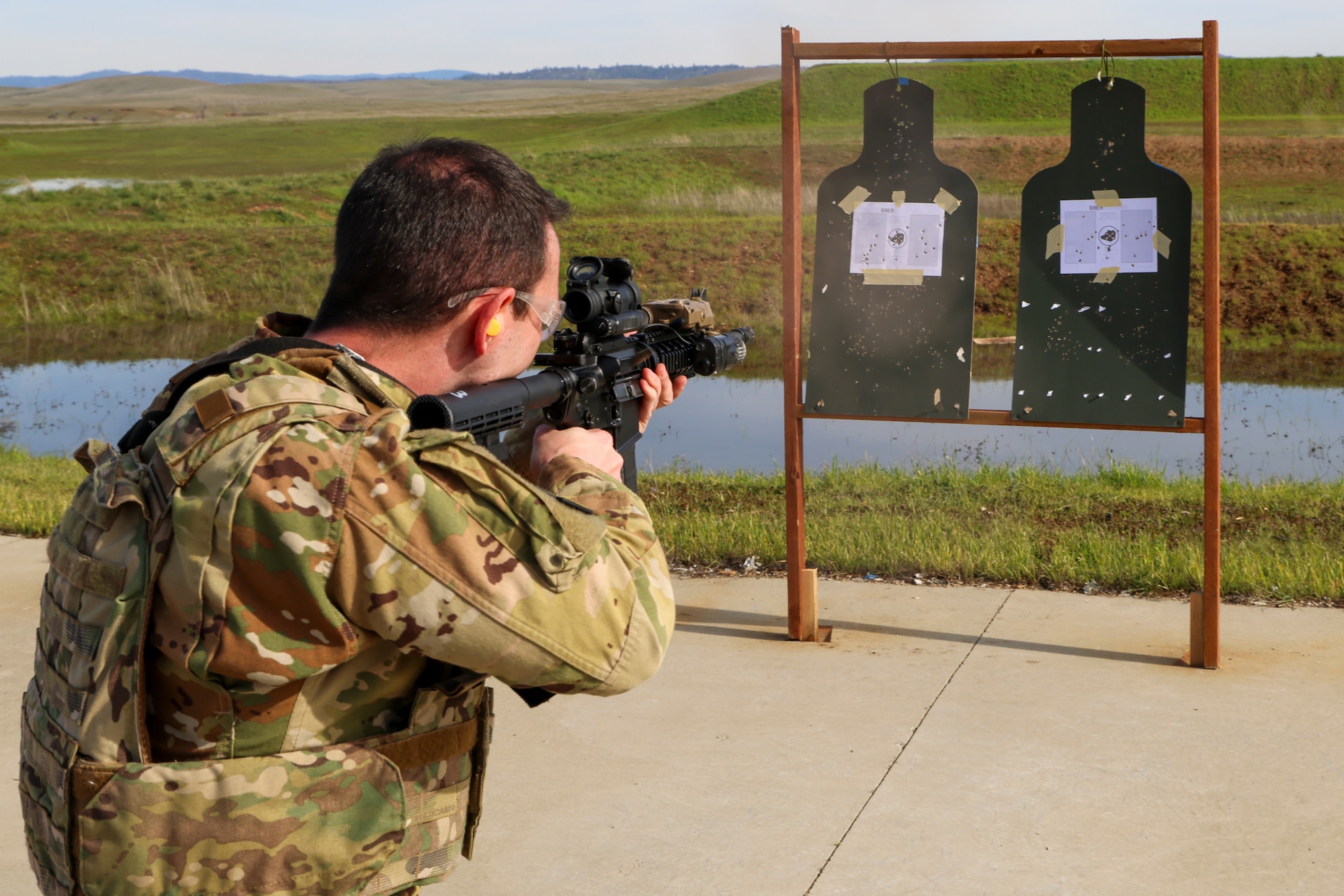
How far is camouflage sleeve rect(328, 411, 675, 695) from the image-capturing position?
59.8 inches

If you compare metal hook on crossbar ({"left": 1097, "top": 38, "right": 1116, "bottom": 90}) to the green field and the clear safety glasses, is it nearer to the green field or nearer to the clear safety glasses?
the green field

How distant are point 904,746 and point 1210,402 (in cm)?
165

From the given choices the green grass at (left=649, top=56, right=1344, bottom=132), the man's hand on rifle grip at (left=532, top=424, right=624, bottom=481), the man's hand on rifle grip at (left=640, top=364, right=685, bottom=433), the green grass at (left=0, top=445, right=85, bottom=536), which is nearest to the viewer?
the man's hand on rifle grip at (left=532, top=424, right=624, bottom=481)

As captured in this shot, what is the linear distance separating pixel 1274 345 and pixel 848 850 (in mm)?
16533

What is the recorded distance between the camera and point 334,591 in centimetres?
153

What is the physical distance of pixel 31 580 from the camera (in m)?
5.55

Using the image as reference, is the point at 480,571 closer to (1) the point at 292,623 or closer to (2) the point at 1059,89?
(1) the point at 292,623

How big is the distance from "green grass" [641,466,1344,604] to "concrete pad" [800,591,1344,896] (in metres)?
0.58

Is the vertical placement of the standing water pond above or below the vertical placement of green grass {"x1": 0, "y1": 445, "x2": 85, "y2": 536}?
below

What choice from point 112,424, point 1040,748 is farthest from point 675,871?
point 112,424

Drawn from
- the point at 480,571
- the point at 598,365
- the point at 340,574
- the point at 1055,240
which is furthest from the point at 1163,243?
the point at 340,574

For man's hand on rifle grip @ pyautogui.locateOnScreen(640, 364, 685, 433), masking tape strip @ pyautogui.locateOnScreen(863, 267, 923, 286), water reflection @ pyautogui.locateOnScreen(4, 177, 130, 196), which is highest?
water reflection @ pyautogui.locateOnScreen(4, 177, 130, 196)

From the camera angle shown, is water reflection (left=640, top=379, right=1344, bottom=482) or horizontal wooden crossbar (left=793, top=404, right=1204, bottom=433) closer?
horizontal wooden crossbar (left=793, top=404, right=1204, bottom=433)

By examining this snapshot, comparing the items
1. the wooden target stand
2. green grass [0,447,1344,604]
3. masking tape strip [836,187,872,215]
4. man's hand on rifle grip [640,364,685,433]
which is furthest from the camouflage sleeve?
green grass [0,447,1344,604]
